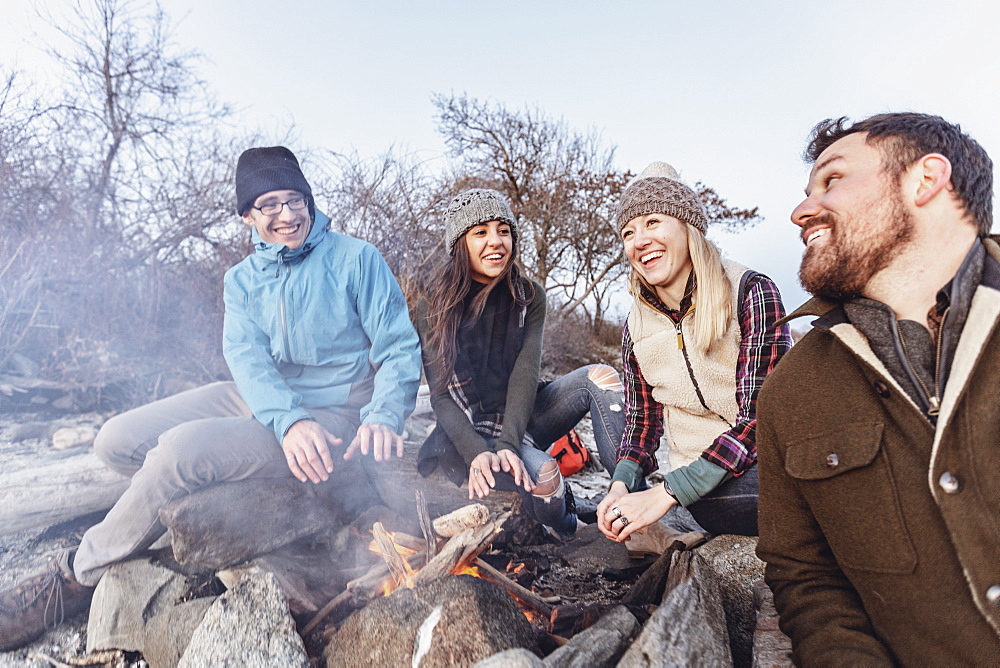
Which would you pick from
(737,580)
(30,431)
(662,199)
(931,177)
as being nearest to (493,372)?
(662,199)

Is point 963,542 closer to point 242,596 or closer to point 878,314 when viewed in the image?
point 878,314

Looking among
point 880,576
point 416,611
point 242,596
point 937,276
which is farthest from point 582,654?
point 937,276

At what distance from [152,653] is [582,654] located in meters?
1.65

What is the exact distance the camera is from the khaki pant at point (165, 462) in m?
2.16

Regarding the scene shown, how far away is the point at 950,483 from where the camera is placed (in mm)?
1177

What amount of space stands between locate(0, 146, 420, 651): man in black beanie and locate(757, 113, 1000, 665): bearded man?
171 centimetres

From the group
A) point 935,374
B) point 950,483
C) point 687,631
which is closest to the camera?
point 950,483

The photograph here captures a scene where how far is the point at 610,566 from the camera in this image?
9.27ft

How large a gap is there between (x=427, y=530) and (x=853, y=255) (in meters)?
1.94

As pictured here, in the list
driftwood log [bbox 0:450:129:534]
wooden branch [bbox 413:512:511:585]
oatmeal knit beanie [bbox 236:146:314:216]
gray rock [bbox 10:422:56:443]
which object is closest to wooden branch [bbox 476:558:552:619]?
wooden branch [bbox 413:512:511:585]

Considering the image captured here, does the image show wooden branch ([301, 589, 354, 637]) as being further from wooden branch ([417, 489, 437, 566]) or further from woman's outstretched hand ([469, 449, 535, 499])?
woman's outstretched hand ([469, 449, 535, 499])

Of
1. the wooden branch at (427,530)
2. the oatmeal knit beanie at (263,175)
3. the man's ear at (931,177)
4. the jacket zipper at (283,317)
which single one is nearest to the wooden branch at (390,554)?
the wooden branch at (427,530)

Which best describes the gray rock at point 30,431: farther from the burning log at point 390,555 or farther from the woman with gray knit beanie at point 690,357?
the woman with gray knit beanie at point 690,357

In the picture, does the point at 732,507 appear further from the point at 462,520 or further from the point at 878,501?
the point at 462,520
